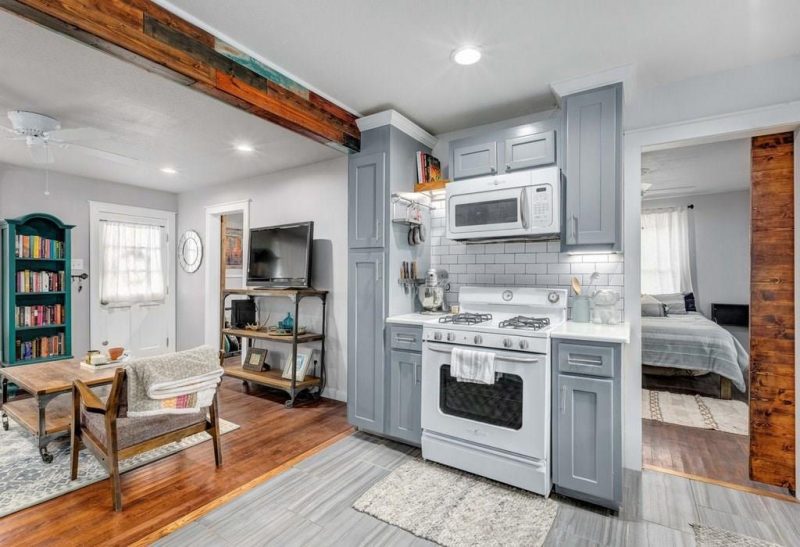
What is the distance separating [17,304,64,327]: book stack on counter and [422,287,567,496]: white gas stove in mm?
4505

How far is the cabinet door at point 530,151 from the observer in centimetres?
250

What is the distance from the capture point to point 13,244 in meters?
3.93

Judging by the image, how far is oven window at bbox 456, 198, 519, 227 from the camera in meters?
2.51

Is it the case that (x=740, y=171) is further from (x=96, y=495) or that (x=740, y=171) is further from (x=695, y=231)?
(x=96, y=495)

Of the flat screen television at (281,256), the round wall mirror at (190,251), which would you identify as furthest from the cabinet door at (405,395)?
the round wall mirror at (190,251)

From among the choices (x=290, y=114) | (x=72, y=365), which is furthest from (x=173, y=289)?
(x=290, y=114)

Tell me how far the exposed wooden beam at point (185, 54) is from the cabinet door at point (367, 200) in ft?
1.16

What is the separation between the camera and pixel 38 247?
4.15 meters

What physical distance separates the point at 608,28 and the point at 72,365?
4.48m

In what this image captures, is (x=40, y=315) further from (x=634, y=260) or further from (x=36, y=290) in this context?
(x=634, y=260)

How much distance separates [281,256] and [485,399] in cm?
272

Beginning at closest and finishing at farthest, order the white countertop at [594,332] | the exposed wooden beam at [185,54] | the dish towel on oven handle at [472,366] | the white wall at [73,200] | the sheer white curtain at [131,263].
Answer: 1. the exposed wooden beam at [185,54]
2. the white countertop at [594,332]
3. the dish towel on oven handle at [472,366]
4. the white wall at [73,200]
5. the sheer white curtain at [131,263]

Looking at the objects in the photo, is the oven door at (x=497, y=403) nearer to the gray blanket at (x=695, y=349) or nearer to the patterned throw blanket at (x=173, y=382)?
the patterned throw blanket at (x=173, y=382)

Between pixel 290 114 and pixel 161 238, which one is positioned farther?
pixel 161 238
